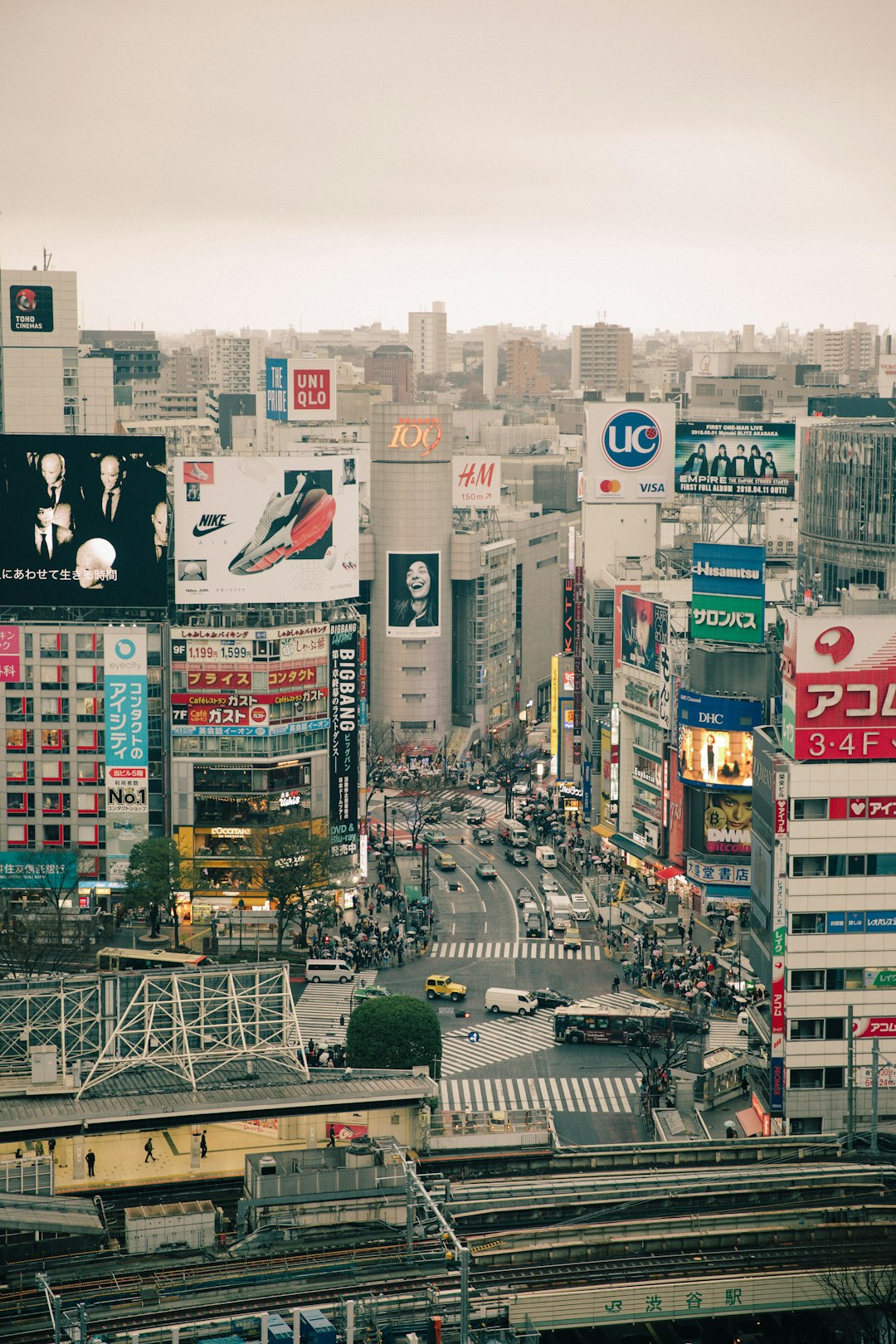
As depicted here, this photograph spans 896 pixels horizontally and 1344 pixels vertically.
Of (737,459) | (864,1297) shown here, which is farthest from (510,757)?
(864,1297)

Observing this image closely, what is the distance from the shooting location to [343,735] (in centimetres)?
9450

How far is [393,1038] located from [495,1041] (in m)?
10.5

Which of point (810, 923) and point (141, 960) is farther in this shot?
point (141, 960)

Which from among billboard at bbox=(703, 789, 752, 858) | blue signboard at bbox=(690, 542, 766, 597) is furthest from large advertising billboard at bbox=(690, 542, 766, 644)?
billboard at bbox=(703, 789, 752, 858)

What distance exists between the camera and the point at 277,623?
309ft

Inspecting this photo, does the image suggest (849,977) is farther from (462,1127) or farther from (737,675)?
(737,675)

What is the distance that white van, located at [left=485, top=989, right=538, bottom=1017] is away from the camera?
252 ft

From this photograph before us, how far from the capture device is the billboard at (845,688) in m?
59.5

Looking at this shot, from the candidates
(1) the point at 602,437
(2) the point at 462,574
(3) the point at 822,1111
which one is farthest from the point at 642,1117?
(2) the point at 462,574

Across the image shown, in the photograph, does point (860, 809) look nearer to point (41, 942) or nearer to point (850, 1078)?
point (850, 1078)

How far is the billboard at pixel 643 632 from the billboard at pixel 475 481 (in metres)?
43.5

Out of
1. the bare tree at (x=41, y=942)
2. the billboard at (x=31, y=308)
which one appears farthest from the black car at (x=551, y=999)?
the billboard at (x=31, y=308)

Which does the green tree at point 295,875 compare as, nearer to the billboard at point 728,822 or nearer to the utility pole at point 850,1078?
the billboard at point 728,822

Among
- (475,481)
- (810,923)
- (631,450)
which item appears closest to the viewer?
(810,923)
